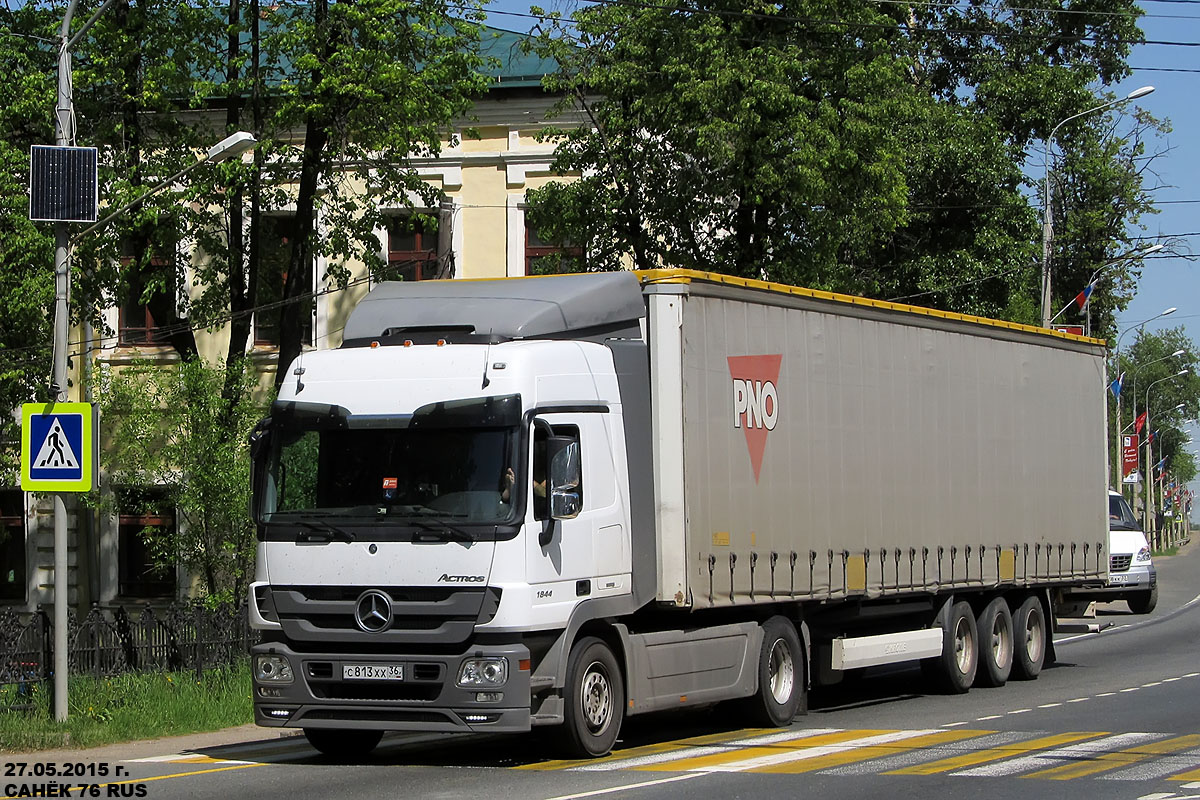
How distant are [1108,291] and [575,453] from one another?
36390 millimetres

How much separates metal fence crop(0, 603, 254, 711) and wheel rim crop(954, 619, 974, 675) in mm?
8127

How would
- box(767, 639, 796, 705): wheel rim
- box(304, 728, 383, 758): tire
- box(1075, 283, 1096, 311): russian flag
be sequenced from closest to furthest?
box(304, 728, 383, 758): tire, box(767, 639, 796, 705): wheel rim, box(1075, 283, 1096, 311): russian flag

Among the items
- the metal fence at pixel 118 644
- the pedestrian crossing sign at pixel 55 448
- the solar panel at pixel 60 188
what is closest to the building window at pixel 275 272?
the metal fence at pixel 118 644

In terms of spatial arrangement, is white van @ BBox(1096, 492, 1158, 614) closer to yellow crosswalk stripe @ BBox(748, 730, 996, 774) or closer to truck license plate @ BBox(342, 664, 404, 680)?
yellow crosswalk stripe @ BBox(748, 730, 996, 774)

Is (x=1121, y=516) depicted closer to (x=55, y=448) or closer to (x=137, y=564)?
(x=137, y=564)

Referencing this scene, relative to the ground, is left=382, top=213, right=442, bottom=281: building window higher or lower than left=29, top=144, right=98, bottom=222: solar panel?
higher

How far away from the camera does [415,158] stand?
104ft

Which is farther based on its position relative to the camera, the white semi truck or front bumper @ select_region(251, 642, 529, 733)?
the white semi truck

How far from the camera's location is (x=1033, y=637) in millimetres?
20016

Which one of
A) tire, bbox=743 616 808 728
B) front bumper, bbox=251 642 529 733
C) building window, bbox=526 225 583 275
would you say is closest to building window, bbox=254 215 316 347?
building window, bbox=526 225 583 275

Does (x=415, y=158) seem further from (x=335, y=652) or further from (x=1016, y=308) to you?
(x=335, y=652)

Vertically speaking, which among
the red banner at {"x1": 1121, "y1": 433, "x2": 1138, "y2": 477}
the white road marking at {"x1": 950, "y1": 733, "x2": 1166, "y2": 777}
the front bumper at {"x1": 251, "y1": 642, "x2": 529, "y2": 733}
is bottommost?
the white road marking at {"x1": 950, "y1": 733, "x2": 1166, "y2": 777}

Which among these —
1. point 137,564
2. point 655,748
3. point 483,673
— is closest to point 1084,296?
point 137,564

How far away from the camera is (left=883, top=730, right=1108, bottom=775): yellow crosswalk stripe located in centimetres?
1161
